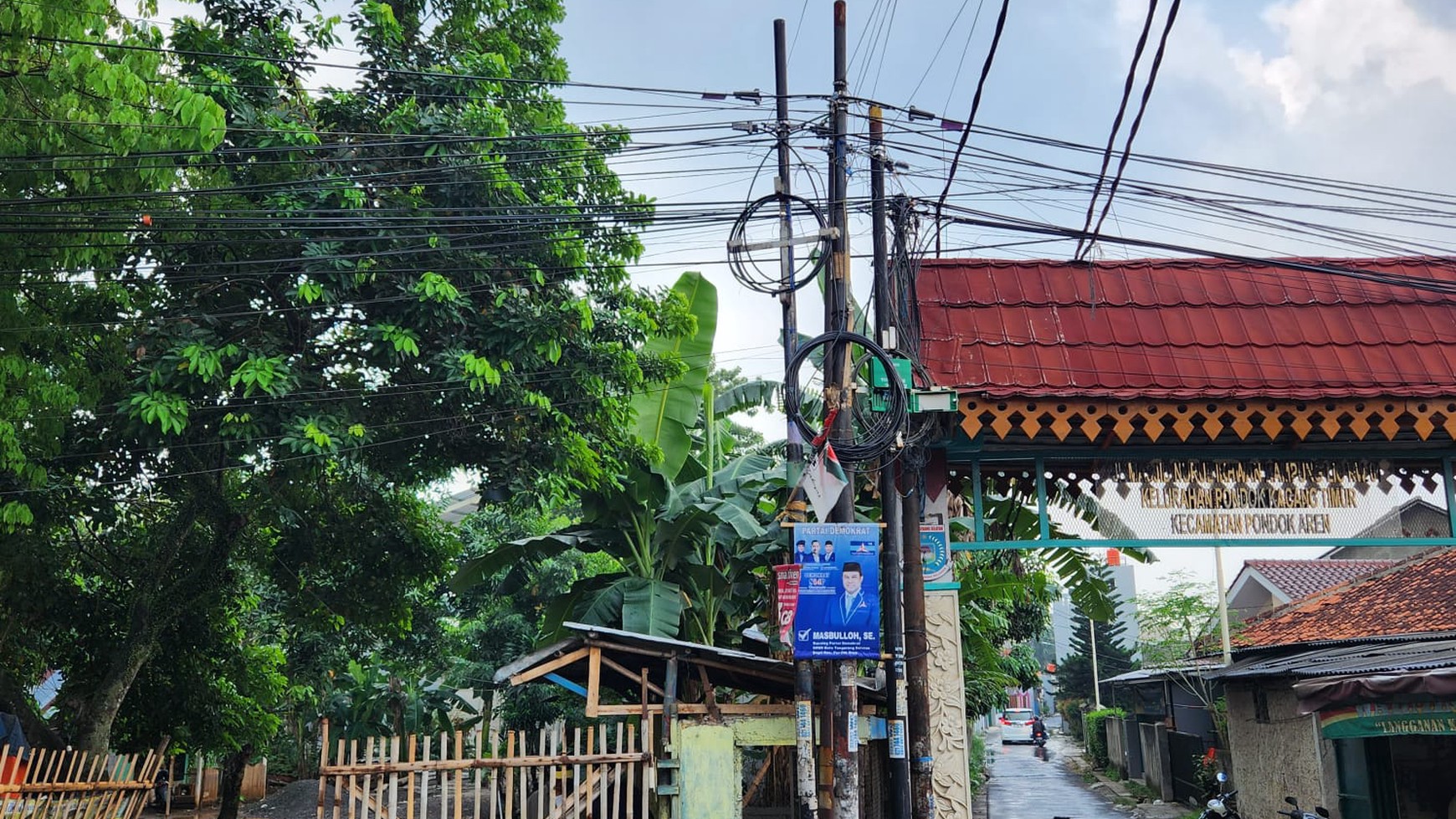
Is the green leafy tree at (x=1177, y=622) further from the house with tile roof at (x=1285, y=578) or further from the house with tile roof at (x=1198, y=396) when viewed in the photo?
the house with tile roof at (x=1198, y=396)

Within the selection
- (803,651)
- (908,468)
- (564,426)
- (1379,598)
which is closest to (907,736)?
(803,651)

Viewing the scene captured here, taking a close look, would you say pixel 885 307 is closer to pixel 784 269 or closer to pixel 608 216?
pixel 784 269

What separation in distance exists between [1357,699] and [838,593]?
14.2 feet

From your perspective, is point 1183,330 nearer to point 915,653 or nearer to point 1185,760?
point 915,653

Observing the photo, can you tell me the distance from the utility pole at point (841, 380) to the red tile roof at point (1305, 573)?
25.1 metres

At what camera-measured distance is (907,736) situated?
9070mm

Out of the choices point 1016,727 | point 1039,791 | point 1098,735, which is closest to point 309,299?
point 1039,791

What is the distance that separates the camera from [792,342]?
10281mm

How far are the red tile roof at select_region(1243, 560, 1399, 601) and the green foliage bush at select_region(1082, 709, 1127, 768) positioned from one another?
5.77 meters

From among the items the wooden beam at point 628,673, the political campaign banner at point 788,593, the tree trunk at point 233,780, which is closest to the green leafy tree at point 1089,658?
the tree trunk at point 233,780

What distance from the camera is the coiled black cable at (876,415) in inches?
339

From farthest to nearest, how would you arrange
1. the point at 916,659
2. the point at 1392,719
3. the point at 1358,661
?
1. the point at 1358,661
2. the point at 1392,719
3. the point at 916,659

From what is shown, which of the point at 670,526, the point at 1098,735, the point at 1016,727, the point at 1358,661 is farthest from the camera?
the point at 1016,727

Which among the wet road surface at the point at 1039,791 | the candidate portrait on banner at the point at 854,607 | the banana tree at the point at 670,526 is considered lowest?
the wet road surface at the point at 1039,791
